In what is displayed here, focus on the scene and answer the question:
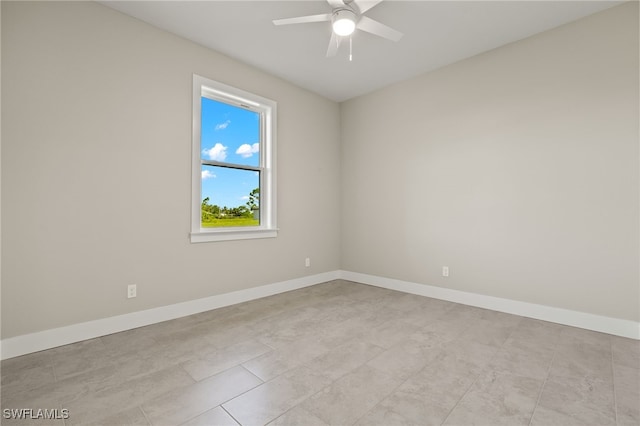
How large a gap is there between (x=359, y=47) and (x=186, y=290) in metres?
3.16

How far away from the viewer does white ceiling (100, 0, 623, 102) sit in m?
2.57

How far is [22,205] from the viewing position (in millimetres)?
2189

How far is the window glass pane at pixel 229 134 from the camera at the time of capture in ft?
11.0

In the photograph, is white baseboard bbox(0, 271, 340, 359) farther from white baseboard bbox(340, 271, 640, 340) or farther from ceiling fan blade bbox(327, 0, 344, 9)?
ceiling fan blade bbox(327, 0, 344, 9)

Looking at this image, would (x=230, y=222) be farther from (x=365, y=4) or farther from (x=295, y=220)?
(x=365, y=4)

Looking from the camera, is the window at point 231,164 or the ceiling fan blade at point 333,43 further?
the window at point 231,164

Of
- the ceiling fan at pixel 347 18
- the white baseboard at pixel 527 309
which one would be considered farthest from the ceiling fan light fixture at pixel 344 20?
the white baseboard at pixel 527 309

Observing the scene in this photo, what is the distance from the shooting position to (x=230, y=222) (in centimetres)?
356

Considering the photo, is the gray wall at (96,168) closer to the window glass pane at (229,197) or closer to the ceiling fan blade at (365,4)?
the window glass pane at (229,197)

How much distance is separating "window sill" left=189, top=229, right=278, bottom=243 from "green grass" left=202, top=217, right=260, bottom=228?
0.37 feet

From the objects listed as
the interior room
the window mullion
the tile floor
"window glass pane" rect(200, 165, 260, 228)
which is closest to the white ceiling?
the interior room

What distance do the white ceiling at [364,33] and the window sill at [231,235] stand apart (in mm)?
2014

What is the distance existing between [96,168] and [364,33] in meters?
2.76

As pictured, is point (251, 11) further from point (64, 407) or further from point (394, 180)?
point (64, 407)
